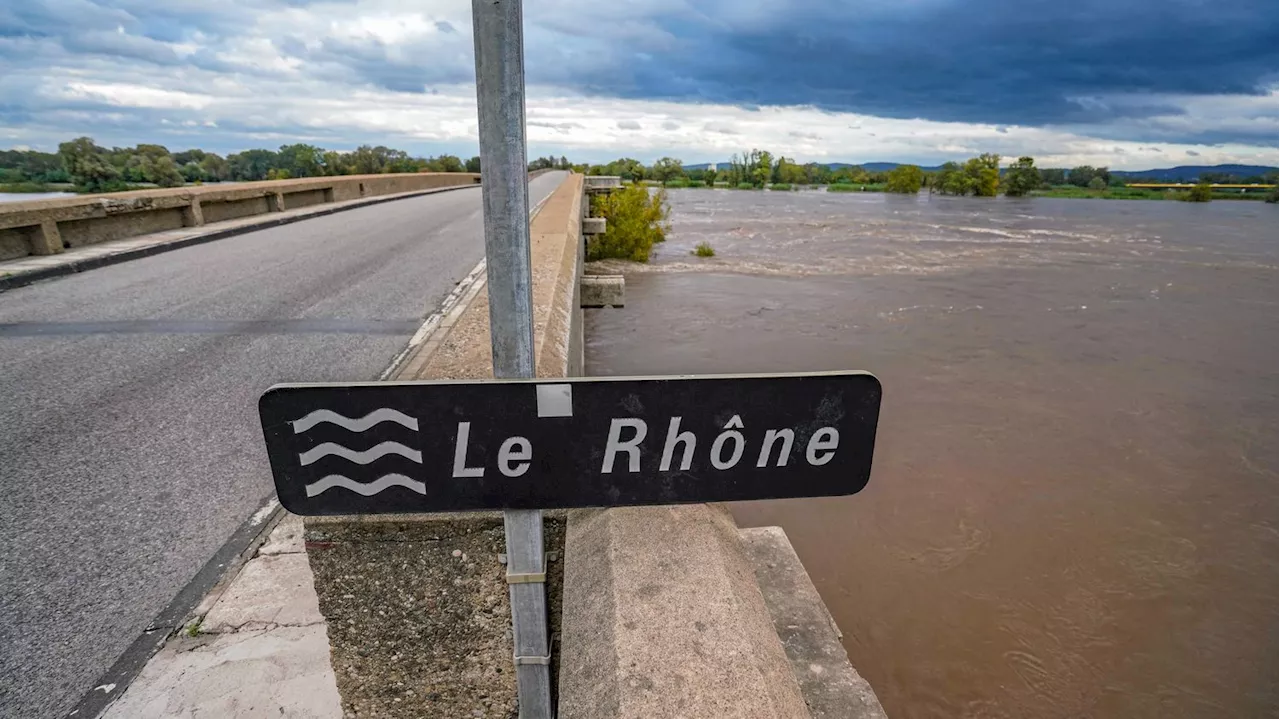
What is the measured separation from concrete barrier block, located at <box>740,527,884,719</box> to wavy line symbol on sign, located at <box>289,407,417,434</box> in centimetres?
152

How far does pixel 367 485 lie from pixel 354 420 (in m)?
0.14

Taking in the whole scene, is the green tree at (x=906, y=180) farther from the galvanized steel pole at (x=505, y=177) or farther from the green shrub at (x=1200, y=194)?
the galvanized steel pole at (x=505, y=177)

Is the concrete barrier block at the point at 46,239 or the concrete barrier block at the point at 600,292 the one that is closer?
the concrete barrier block at the point at 600,292

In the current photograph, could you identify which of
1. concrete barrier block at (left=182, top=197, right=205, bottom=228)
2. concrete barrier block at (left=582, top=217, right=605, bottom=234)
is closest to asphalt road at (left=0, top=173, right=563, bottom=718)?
concrete barrier block at (left=182, top=197, right=205, bottom=228)

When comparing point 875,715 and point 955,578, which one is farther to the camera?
point 955,578

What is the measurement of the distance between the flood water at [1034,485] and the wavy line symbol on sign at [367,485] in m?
3.92

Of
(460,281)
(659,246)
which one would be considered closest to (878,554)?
(460,281)

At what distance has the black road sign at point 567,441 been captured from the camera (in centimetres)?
120

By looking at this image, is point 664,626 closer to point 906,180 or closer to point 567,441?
point 567,441

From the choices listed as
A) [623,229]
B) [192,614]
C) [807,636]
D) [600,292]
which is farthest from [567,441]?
[623,229]

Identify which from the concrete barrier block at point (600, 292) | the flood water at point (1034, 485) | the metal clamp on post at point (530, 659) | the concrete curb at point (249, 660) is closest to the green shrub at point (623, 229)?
the flood water at point (1034, 485)

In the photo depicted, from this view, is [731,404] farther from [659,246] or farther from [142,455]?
[659,246]

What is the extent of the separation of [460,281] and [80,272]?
5203 millimetres

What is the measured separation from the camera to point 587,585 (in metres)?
1.79
